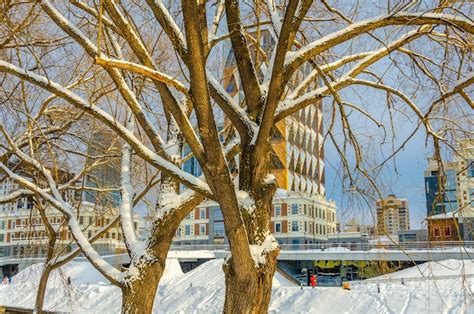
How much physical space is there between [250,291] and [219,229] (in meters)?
56.4

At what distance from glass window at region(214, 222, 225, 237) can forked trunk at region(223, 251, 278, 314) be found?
55796mm

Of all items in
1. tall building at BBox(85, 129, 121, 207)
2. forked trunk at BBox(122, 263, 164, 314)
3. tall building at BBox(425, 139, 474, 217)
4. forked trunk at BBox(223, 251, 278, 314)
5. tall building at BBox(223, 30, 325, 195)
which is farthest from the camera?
tall building at BBox(85, 129, 121, 207)

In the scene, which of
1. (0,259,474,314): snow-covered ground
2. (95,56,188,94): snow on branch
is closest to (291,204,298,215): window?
(0,259,474,314): snow-covered ground

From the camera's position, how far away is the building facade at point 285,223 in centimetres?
5694

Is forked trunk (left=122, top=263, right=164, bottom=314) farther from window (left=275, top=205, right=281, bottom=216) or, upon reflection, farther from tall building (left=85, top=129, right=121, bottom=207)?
window (left=275, top=205, right=281, bottom=216)

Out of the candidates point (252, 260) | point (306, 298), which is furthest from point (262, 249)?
point (306, 298)

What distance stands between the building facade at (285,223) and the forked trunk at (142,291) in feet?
155

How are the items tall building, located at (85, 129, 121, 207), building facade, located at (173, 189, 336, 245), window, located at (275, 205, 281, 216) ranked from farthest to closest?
window, located at (275, 205, 281, 216)
building facade, located at (173, 189, 336, 245)
tall building, located at (85, 129, 121, 207)

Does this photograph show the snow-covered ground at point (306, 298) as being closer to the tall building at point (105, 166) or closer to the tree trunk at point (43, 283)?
the tall building at point (105, 166)

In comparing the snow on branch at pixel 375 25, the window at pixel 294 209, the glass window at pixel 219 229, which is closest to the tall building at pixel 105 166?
the snow on branch at pixel 375 25

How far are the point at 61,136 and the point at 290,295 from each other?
13.5 meters

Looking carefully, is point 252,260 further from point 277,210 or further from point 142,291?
point 277,210

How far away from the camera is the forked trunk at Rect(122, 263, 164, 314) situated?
5.98m

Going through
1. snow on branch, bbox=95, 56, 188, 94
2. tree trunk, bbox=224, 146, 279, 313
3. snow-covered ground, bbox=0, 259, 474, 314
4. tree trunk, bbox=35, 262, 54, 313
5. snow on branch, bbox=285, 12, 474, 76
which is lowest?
snow-covered ground, bbox=0, 259, 474, 314
